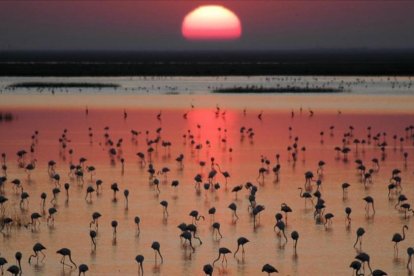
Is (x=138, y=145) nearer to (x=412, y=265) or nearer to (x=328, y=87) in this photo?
(x=412, y=265)

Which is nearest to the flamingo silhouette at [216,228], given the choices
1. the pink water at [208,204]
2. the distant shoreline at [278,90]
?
the pink water at [208,204]

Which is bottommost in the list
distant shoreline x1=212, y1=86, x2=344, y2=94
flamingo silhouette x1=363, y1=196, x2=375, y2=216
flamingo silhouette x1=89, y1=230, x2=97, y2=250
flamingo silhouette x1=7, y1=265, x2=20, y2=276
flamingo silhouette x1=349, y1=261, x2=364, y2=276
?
flamingo silhouette x1=7, y1=265, x2=20, y2=276

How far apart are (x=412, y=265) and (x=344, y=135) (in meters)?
14.1

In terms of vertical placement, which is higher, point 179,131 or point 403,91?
point 403,91

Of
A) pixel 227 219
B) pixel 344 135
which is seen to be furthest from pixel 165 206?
pixel 344 135

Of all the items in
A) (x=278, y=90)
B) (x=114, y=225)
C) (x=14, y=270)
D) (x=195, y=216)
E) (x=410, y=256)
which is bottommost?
(x=14, y=270)

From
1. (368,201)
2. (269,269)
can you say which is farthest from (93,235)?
(368,201)

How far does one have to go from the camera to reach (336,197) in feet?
58.5

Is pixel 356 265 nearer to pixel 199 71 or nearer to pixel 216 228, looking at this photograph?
pixel 216 228

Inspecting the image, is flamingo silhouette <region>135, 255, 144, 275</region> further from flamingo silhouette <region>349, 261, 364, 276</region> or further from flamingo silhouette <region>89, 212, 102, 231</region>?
flamingo silhouette <region>349, 261, 364, 276</region>

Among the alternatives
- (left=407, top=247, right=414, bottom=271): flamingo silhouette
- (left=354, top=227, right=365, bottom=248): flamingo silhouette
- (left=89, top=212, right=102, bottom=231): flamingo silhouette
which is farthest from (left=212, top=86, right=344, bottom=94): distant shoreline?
(left=407, top=247, right=414, bottom=271): flamingo silhouette

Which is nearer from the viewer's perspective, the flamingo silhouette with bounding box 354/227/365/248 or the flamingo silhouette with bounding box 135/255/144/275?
the flamingo silhouette with bounding box 135/255/144/275

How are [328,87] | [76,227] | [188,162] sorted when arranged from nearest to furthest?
1. [76,227]
2. [188,162]
3. [328,87]

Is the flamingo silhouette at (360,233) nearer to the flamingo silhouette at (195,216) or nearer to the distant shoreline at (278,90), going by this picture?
the flamingo silhouette at (195,216)
